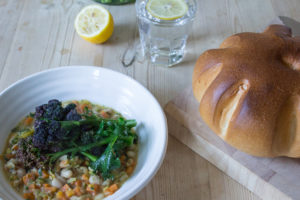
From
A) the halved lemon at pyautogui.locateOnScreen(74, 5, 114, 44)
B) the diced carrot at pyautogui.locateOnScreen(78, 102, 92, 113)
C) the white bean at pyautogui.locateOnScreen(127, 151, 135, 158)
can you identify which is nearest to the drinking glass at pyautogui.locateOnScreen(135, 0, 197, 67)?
the halved lemon at pyautogui.locateOnScreen(74, 5, 114, 44)

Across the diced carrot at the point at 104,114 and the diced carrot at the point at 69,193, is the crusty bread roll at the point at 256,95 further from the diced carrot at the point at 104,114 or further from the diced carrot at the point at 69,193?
the diced carrot at the point at 69,193

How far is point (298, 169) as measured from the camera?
4.17ft

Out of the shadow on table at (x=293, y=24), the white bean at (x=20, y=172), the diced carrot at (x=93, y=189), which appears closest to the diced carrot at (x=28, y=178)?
the white bean at (x=20, y=172)

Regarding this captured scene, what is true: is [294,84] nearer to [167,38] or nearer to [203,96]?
[203,96]

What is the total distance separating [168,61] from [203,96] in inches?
23.4

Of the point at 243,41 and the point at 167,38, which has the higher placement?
the point at 243,41

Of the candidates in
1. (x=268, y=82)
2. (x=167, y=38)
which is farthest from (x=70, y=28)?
(x=268, y=82)

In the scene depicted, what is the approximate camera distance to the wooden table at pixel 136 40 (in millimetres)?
1360

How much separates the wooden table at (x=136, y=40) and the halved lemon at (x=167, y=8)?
31cm

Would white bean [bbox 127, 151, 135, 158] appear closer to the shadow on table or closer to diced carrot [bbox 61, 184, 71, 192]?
diced carrot [bbox 61, 184, 71, 192]

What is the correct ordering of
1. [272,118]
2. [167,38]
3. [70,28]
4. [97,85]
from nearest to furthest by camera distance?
[272,118]
[97,85]
[167,38]
[70,28]

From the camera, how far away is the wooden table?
136 centimetres

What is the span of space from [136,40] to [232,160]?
1.05 meters

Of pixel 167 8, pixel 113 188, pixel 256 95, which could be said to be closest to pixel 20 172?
pixel 113 188
